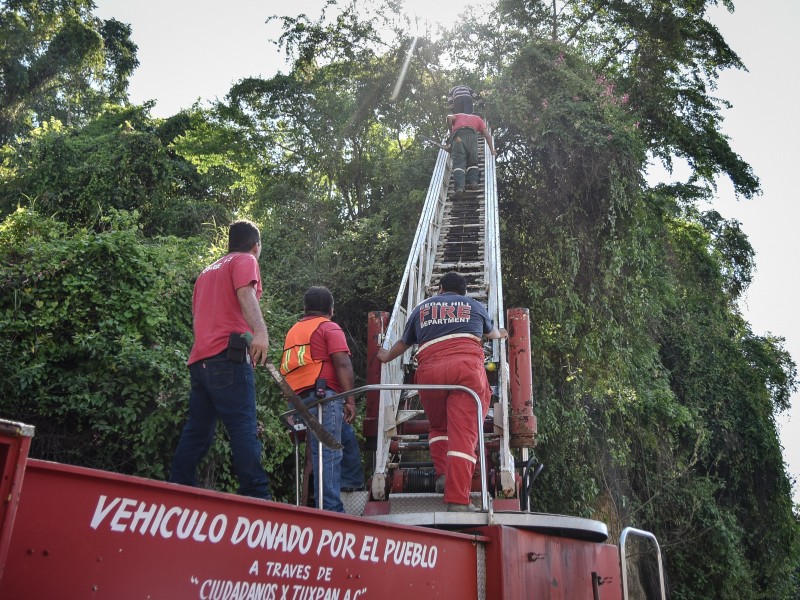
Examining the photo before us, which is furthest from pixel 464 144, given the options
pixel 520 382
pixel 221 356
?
pixel 221 356

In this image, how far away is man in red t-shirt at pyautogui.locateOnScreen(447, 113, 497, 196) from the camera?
11.0 m

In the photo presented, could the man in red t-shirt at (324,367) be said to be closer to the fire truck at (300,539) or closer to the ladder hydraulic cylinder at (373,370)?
the fire truck at (300,539)

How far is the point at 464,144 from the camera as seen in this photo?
11008 mm

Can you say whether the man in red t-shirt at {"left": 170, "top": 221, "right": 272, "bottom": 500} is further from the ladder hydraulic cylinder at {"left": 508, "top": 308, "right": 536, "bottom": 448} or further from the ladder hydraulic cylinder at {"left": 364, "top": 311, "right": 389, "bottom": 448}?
the ladder hydraulic cylinder at {"left": 508, "top": 308, "right": 536, "bottom": 448}

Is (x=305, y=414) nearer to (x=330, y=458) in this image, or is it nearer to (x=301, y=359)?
(x=330, y=458)

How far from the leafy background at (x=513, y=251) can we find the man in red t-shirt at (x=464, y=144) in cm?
118

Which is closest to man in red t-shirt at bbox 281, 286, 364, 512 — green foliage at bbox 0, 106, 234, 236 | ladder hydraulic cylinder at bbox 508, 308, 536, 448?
ladder hydraulic cylinder at bbox 508, 308, 536, 448

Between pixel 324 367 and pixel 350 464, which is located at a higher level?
pixel 324 367

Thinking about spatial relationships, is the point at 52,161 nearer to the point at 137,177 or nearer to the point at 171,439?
the point at 137,177

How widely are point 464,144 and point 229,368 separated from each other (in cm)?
764

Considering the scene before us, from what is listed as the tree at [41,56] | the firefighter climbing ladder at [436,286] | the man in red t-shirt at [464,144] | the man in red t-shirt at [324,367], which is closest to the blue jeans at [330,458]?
the man in red t-shirt at [324,367]

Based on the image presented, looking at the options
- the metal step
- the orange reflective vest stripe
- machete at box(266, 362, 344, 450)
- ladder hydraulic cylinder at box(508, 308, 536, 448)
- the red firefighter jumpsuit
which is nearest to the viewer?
machete at box(266, 362, 344, 450)

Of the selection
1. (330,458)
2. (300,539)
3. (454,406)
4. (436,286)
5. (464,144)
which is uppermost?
(464,144)

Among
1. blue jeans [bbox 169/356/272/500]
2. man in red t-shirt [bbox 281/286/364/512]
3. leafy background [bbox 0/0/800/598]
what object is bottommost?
blue jeans [bbox 169/356/272/500]
